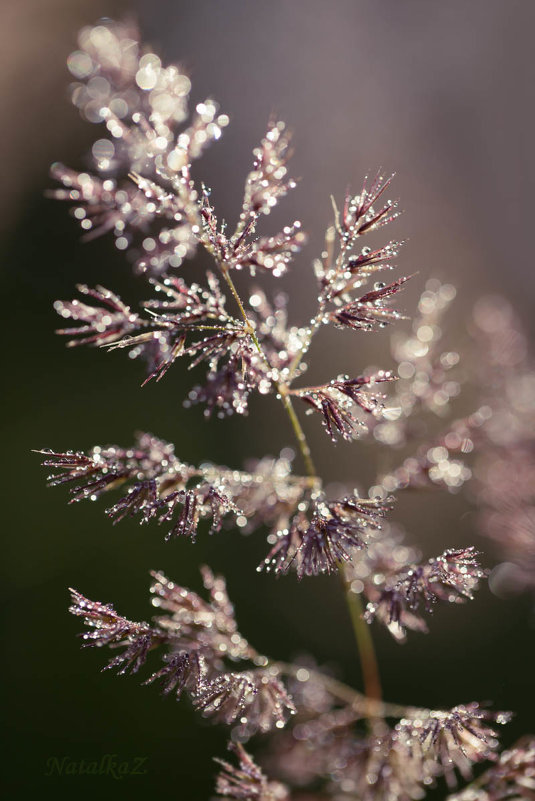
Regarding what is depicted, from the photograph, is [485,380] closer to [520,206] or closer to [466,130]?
[520,206]

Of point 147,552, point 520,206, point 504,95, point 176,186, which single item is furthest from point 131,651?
point 504,95

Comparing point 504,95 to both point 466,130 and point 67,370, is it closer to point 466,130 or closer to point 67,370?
point 466,130

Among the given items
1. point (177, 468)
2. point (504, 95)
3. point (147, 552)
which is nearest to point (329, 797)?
point (177, 468)

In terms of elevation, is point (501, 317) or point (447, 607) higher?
point (501, 317)

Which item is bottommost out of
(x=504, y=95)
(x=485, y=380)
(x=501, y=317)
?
(x=485, y=380)

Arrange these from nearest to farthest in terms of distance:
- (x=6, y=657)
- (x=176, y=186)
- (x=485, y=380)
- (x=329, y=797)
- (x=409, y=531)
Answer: (x=176, y=186)
(x=329, y=797)
(x=485, y=380)
(x=6, y=657)
(x=409, y=531)

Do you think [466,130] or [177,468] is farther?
[466,130]

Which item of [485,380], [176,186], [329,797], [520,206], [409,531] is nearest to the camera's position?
[176,186]
